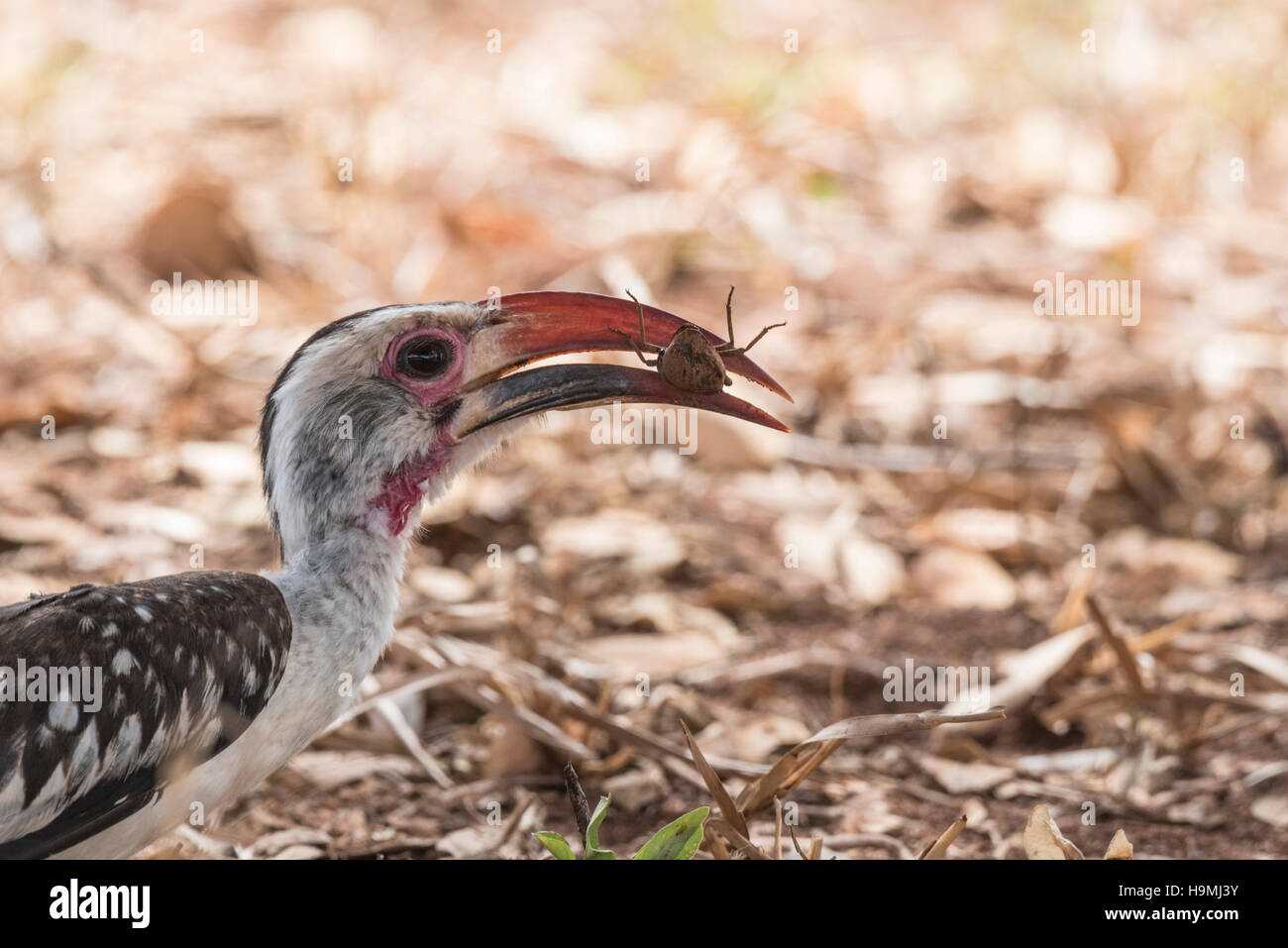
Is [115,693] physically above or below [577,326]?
below

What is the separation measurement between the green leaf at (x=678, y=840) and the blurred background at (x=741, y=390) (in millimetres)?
791

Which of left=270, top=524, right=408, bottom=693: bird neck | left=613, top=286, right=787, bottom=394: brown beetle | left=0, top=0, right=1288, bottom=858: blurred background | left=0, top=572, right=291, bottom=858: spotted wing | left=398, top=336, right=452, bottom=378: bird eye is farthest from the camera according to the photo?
left=0, top=0, right=1288, bottom=858: blurred background

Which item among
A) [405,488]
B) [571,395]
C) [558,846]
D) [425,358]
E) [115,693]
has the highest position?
[425,358]

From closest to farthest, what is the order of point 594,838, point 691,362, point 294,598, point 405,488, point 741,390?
point 594,838 < point 294,598 < point 691,362 < point 405,488 < point 741,390

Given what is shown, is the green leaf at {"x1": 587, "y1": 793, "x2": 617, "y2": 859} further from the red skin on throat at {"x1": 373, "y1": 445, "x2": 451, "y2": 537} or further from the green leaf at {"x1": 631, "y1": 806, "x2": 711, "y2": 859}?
the red skin on throat at {"x1": 373, "y1": 445, "x2": 451, "y2": 537}

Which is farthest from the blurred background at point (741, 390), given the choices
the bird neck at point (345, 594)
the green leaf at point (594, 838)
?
the green leaf at point (594, 838)

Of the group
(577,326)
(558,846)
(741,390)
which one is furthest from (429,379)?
(741,390)

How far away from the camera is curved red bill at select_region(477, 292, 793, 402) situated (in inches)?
139

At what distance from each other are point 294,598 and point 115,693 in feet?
1.53

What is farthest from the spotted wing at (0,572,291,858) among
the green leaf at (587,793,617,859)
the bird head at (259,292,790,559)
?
the green leaf at (587,793,617,859)

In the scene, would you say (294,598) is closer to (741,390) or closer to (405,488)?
(405,488)

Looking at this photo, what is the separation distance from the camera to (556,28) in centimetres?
1054

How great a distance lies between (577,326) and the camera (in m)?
3.57
